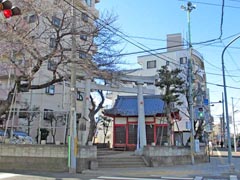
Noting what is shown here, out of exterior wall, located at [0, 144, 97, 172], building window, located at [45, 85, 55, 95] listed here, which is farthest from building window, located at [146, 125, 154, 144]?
building window, located at [45, 85, 55, 95]

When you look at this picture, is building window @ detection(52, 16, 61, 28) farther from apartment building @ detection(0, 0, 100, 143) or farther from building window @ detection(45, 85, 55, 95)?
building window @ detection(45, 85, 55, 95)

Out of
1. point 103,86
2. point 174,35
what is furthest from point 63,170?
point 174,35

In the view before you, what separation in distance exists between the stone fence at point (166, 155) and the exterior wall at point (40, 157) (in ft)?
13.6

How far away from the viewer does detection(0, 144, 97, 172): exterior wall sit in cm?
1552

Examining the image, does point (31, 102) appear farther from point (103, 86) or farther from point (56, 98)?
point (103, 86)

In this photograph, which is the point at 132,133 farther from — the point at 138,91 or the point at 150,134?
the point at 138,91

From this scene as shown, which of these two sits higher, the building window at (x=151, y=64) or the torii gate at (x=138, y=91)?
the building window at (x=151, y=64)

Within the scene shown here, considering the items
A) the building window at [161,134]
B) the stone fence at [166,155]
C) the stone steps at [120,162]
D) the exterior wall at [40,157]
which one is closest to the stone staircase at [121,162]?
the stone steps at [120,162]

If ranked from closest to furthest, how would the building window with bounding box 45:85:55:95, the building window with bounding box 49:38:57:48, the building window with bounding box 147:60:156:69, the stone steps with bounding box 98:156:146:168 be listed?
the building window with bounding box 49:38:57:48 < the stone steps with bounding box 98:156:146:168 < the building window with bounding box 45:85:55:95 < the building window with bounding box 147:60:156:69

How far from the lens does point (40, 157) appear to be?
15812 millimetres

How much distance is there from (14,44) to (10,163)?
640 cm

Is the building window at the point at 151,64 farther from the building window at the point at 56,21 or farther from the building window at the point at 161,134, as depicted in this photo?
the building window at the point at 56,21

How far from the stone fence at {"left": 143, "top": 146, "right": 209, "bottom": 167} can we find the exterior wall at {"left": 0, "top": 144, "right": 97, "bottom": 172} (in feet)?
13.6

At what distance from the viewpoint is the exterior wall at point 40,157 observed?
50.9 feet
